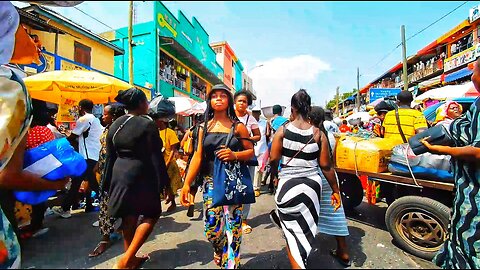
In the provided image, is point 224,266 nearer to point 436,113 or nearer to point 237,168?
point 237,168

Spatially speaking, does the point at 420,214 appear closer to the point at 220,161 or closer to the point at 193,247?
the point at 220,161

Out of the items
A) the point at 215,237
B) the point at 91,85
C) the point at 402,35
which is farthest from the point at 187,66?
the point at 215,237

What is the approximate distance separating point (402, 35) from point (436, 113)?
14080 mm

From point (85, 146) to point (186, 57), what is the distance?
15725mm

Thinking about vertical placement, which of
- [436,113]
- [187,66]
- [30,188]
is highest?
[187,66]

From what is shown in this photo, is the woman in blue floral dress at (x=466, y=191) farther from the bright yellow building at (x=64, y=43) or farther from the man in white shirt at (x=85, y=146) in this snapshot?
the bright yellow building at (x=64, y=43)

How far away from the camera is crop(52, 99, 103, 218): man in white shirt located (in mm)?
4449

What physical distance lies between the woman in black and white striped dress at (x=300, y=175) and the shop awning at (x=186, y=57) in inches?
582

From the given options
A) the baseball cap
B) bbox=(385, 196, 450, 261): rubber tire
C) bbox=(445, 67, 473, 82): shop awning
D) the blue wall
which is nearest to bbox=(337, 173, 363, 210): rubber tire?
bbox=(385, 196, 450, 261): rubber tire

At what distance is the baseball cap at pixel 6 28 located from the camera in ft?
5.46

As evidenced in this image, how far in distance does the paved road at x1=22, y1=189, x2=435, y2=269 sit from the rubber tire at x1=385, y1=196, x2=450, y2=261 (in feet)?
0.27

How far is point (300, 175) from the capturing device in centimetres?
247

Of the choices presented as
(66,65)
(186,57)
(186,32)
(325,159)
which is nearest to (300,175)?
(325,159)

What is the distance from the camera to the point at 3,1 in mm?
1662
